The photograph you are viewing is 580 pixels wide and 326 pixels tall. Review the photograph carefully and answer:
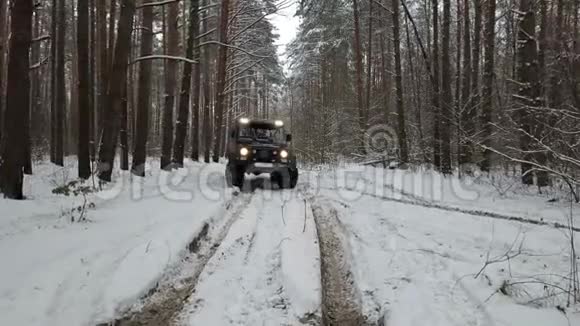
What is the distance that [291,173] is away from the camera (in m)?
12.9

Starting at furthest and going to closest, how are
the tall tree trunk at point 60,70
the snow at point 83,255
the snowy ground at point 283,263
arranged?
the tall tree trunk at point 60,70, the snowy ground at point 283,263, the snow at point 83,255

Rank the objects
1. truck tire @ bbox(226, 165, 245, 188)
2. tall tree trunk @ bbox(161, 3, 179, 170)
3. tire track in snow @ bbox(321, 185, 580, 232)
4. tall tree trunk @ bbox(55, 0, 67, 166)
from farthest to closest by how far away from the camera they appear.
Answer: tall tree trunk @ bbox(55, 0, 67, 166) < tall tree trunk @ bbox(161, 3, 179, 170) < truck tire @ bbox(226, 165, 245, 188) < tire track in snow @ bbox(321, 185, 580, 232)

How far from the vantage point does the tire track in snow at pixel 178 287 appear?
11.9 ft

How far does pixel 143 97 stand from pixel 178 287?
11557mm

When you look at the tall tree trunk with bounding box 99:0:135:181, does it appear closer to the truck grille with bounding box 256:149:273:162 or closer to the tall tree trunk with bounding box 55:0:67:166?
the truck grille with bounding box 256:149:273:162

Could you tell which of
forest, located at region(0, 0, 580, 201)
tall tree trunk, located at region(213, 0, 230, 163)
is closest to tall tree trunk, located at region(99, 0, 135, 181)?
forest, located at region(0, 0, 580, 201)

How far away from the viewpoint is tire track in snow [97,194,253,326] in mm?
3637

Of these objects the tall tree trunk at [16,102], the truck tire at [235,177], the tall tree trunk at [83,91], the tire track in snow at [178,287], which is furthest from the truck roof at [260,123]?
the tire track in snow at [178,287]

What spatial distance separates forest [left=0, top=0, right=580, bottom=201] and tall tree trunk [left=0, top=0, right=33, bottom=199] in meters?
0.02

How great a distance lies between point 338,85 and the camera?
30.3 metres

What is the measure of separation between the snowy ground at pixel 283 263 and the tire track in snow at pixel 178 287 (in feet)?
0.06

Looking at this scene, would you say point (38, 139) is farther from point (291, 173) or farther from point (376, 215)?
point (376, 215)

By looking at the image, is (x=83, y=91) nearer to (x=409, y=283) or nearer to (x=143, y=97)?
(x=143, y=97)

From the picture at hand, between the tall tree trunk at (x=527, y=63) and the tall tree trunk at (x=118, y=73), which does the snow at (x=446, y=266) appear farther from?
the tall tree trunk at (x=118, y=73)
